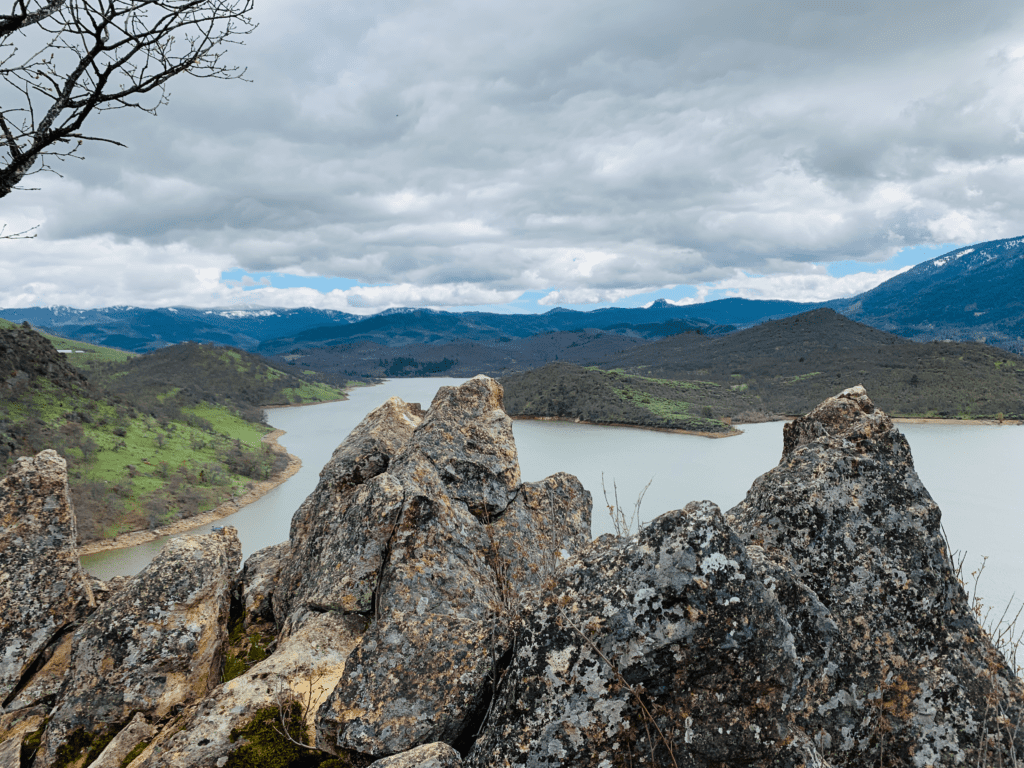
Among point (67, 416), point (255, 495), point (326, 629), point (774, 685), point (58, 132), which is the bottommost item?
point (255, 495)

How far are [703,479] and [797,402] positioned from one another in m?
65.0

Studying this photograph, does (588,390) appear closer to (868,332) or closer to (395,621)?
(395,621)

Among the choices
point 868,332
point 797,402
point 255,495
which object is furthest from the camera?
point 868,332

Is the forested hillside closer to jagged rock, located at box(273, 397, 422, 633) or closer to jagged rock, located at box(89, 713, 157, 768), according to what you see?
jagged rock, located at box(273, 397, 422, 633)

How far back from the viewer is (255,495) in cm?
5925

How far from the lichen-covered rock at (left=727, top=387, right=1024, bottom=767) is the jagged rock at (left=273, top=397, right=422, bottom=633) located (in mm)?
3628

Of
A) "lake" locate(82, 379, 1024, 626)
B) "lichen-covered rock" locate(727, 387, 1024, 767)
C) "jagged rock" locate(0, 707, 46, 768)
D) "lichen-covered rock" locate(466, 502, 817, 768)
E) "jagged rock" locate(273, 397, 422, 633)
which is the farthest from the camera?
"lake" locate(82, 379, 1024, 626)

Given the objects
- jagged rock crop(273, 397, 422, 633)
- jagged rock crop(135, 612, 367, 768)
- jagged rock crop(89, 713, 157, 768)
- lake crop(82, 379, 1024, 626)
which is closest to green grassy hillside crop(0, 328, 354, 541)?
lake crop(82, 379, 1024, 626)

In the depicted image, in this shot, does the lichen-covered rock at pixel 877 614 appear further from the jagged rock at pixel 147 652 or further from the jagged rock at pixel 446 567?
the jagged rock at pixel 147 652

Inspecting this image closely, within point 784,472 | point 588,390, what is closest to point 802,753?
point 784,472

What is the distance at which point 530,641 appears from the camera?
3309mm

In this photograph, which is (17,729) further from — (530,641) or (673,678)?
(673,678)

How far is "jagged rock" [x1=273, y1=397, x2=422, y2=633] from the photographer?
6.17 meters

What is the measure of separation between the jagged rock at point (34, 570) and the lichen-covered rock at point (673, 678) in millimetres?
6300
